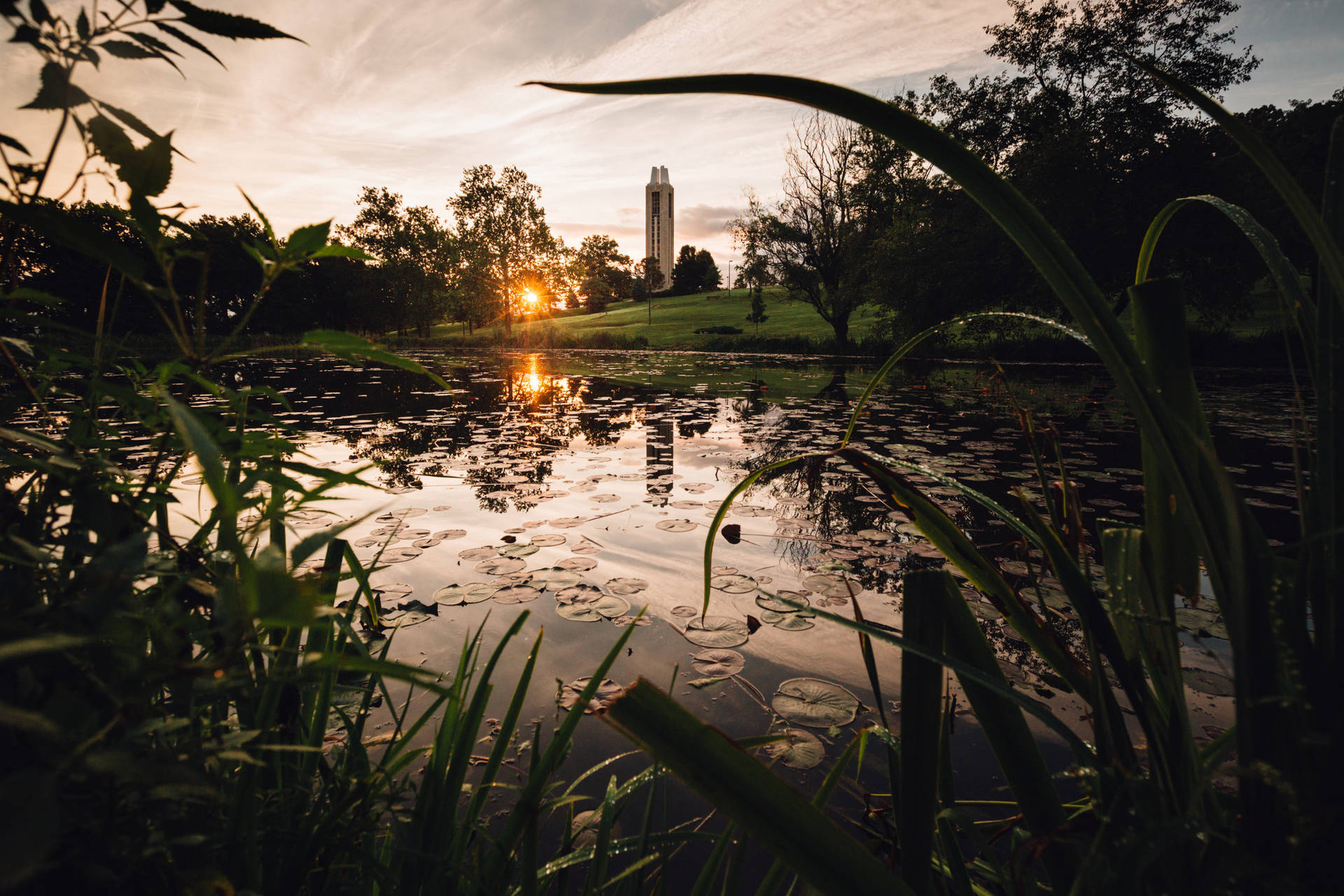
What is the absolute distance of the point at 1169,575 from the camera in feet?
1.74

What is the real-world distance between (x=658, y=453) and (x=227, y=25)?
5135mm

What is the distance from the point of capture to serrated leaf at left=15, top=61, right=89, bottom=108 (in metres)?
0.38

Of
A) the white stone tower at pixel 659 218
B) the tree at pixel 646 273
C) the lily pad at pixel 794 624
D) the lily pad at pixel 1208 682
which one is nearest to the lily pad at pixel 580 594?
the lily pad at pixel 794 624

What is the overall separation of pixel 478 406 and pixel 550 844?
26.5ft

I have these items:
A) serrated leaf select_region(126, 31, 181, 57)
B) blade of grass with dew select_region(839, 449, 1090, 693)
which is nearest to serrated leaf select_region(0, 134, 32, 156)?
serrated leaf select_region(126, 31, 181, 57)

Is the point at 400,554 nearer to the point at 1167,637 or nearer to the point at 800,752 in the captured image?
the point at 800,752

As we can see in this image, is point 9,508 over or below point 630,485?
over

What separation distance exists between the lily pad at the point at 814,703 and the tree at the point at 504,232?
33.3 m

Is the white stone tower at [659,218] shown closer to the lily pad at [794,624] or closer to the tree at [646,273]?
the tree at [646,273]

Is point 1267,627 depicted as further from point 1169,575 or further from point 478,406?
point 478,406

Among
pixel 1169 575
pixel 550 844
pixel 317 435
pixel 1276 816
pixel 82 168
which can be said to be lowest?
pixel 550 844

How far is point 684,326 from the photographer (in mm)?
→ 36000

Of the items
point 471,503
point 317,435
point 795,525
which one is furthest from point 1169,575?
point 317,435

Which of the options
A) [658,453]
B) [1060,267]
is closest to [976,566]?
[1060,267]
